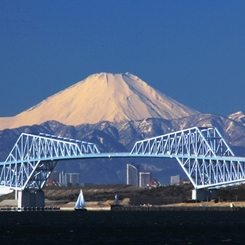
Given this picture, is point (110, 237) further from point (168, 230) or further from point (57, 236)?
point (168, 230)

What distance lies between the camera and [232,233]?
123812 millimetres

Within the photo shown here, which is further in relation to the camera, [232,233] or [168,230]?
[168,230]

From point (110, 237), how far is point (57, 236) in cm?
541

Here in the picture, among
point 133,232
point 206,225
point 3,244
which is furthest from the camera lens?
point 206,225

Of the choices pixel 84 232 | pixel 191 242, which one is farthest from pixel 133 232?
pixel 191 242

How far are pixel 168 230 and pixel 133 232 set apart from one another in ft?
20.4

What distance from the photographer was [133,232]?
126812 millimetres

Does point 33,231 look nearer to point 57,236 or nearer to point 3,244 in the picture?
point 57,236

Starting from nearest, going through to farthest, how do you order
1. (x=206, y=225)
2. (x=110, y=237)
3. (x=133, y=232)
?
(x=110, y=237) < (x=133, y=232) < (x=206, y=225)

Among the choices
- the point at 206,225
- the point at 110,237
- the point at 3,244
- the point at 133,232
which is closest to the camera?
the point at 3,244

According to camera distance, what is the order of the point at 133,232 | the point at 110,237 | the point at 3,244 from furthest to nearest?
the point at 133,232
the point at 110,237
the point at 3,244

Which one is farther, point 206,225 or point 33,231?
point 206,225

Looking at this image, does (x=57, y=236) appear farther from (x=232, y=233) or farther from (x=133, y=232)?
(x=232, y=233)

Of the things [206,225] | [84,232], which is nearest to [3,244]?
[84,232]
